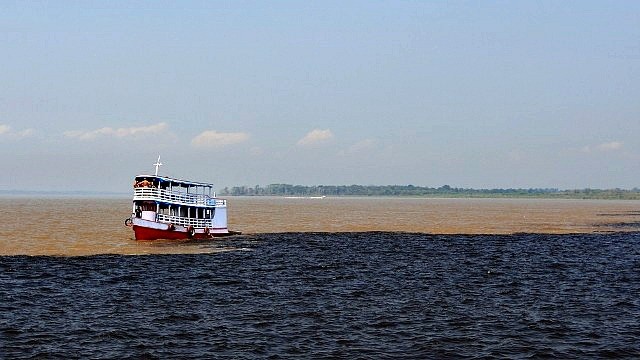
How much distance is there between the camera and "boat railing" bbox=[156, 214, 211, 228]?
62.0 metres

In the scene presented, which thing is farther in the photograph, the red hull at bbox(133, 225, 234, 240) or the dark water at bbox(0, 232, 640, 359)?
the red hull at bbox(133, 225, 234, 240)

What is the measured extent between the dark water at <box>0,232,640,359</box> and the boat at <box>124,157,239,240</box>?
13.0 meters

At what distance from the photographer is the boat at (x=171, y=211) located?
6028 centimetres

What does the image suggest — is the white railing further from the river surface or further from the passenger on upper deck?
the river surface

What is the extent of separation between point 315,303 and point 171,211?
123ft

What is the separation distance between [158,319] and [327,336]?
7040 mm

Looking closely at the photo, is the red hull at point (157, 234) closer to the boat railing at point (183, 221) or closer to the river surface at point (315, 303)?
the boat railing at point (183, 221)

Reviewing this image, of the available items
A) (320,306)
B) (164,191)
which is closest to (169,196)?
(164,191)

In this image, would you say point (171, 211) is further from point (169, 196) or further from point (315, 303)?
point (315, 303)

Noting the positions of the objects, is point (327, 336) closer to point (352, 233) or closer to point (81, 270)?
point (81, 270)

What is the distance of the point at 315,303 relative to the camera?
96.5 ft

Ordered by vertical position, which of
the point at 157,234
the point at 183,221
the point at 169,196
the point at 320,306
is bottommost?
the point at 320,306

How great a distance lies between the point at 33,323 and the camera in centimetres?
2441

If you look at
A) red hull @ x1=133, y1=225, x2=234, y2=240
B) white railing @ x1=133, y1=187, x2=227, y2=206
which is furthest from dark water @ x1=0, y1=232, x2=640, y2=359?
white railing @ x1=133, y1=187, x2=227, y2=206
